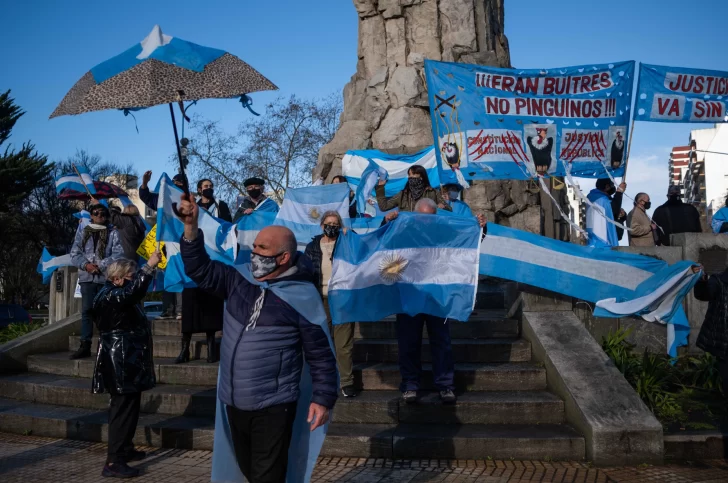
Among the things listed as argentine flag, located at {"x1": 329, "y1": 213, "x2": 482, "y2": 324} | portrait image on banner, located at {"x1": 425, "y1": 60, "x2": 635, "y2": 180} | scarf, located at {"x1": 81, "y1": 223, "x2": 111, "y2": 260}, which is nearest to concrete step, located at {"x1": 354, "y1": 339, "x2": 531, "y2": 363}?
argentine flag, located at {"x1": 329, "y1": 213, "x2": 482, "y2": 324}

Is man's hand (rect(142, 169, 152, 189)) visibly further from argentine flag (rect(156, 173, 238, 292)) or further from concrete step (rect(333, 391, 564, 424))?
concrete step (rect(333, 391, 564, 424))

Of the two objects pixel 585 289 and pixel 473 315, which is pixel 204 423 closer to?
pixel 473 315

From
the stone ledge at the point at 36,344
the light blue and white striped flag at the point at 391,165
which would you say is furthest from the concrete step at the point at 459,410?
the light blue and white striped flag at the point at 391,165

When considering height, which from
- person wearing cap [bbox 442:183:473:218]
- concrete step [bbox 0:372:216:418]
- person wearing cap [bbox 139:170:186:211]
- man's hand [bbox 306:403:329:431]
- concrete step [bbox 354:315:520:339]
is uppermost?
person wearing cap [bbox 139:170:186:211]

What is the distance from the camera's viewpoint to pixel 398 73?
16703 mm

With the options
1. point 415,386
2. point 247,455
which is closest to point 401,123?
point 415,386

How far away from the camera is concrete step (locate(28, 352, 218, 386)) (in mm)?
8180

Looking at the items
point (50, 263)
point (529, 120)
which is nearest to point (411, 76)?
point (529, 120)

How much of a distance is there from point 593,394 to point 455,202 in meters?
2.70

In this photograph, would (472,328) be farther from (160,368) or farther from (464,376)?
(160,368)

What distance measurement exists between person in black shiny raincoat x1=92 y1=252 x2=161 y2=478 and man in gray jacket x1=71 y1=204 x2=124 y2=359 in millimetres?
3472

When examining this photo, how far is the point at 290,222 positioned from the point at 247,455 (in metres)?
6.87

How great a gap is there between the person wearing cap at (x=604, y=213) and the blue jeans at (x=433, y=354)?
508 centimetres

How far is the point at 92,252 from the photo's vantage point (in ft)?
31.2
